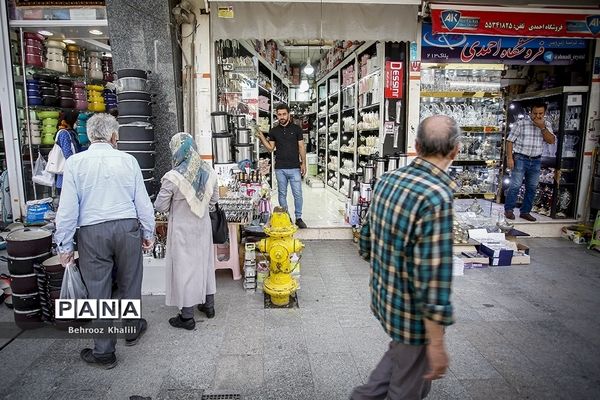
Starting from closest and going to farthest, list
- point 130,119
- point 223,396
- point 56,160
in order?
1. point 223,396
2. point 130,119
3. point 56,160

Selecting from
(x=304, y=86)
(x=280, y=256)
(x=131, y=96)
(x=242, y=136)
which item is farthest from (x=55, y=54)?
(x=304, y=86)

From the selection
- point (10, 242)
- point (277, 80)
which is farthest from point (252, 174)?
point (277, 80)

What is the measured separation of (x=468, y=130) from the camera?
7445 millimetres

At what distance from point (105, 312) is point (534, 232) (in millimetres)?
6390

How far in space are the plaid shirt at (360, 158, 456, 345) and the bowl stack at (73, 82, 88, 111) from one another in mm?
6756

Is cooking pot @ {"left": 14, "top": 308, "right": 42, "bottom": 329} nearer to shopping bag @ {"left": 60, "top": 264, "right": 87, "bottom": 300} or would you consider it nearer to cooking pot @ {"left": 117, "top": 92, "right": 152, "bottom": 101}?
shopping bag @ {"left": 60, "top": 264, "right": 87, "bottom": 300}

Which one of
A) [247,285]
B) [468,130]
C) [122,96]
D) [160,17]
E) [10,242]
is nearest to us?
[10,242]

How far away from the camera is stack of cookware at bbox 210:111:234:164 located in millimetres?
5721

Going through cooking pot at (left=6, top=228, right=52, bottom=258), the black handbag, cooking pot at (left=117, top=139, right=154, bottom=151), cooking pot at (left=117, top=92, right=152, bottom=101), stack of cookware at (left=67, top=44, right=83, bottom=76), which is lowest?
cooking pot at (left=6, top=228, right=52, bottom=258)

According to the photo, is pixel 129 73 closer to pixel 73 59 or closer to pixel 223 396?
pixel 73 59

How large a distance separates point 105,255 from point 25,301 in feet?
4.16

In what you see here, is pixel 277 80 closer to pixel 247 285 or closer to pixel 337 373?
pixel 247 285

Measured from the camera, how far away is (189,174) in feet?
10.4

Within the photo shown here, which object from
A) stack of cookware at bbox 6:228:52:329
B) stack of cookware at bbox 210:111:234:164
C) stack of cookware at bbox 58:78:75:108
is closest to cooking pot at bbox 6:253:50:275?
stack of cookware at bbox 6:228:52:329
